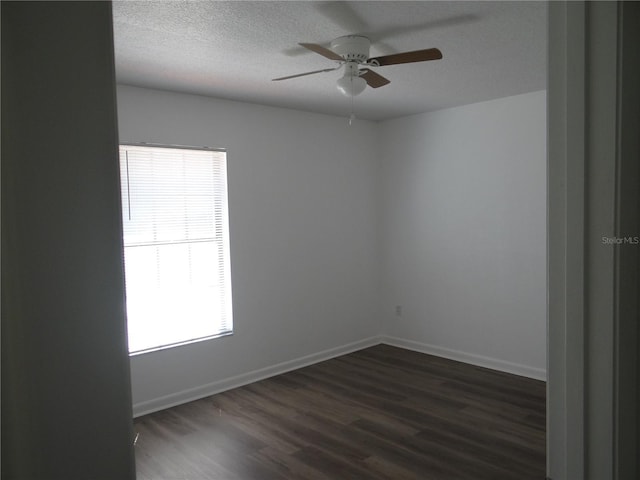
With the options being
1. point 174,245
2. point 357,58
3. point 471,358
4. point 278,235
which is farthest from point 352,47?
point 471,358

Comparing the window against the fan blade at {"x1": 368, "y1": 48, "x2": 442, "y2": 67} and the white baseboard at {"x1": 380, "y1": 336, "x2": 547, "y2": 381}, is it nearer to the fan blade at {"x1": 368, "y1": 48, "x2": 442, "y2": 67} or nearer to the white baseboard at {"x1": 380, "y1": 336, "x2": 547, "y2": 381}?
the fan blade at {"x1": 368, "y1": 48, "x2": 442, "y2": 67}

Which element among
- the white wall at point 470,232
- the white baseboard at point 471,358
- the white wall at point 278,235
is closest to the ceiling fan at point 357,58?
the white wall at point 278,235

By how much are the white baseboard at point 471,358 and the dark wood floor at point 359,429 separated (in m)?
0.10

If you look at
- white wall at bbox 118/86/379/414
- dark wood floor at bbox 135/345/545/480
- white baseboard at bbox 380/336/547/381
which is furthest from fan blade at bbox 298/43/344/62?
white baseboard at bbox 380/336/547/381

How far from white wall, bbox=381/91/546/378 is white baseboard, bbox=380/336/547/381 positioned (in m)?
0.01

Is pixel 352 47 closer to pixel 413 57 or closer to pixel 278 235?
pixel 413 57

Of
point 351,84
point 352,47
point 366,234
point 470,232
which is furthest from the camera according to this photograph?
point 366,234

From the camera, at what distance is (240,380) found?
4586 mm

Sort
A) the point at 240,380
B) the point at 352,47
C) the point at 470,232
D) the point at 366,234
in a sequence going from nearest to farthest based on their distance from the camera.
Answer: the point at 352,47, the point at 240,380, the point at 470,232, the point at 366,234

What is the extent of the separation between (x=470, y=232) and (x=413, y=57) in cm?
282

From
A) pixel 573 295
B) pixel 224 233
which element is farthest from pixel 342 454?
pixel 573 295

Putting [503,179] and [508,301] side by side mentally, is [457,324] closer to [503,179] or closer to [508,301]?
[508,301]

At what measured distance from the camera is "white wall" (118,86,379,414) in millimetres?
4078

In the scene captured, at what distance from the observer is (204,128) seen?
4254mm
